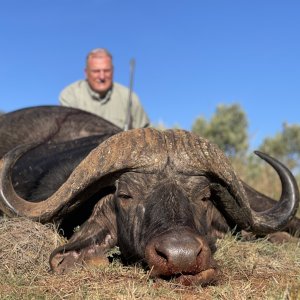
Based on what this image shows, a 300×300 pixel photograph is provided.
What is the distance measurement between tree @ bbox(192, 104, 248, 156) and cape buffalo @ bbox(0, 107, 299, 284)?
11.9 meters

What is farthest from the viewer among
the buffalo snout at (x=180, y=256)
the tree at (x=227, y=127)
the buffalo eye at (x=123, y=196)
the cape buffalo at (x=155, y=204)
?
the tree at (x=227, y=127)

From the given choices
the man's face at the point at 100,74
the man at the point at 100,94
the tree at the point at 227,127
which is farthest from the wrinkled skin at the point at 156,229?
the tree at the point at 227,127

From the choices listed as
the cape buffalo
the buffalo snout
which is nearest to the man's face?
the cape buffalo

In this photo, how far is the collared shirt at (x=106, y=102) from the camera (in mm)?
8531

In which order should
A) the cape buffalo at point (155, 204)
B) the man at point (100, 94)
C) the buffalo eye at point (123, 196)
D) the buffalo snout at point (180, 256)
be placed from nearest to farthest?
the buffalo snout at point (180, 256), the cape buffalo at point (155, 204), the buffalo eye at point (123, 196), the man at point (100, 94)

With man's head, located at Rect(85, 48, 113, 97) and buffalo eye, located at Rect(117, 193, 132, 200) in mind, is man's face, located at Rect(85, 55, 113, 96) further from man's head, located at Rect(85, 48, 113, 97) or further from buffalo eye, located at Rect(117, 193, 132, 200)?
buffalo eye, located at Rect(117, 193, 132, 200)

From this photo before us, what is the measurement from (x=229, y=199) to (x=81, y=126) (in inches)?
106

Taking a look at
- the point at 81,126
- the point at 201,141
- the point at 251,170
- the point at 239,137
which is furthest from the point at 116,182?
the point at 239,137

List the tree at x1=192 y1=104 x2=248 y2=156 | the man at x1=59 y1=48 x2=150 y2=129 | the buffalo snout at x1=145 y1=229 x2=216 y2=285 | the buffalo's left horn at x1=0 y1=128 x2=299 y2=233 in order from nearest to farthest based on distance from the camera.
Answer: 1. the buffalo snout at x1=145 y1=229 x2=216 y2=285
2. the buffalo's left horn at x1=0 y1=128 x2=299 y2=233
3. the man at x1=59 y1=48 x2=150 y2=129
4. the tree at x1=192 y1=104 x2=248 y2=156

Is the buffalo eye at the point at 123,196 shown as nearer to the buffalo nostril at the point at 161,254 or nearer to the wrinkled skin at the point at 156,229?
the wrinkled skin at the point at 156,229

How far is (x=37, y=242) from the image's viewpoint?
379 centimetres

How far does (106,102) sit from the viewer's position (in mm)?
8734

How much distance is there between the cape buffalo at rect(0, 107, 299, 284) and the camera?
9.94 feet

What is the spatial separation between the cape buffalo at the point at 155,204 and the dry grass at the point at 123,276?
0.09m
